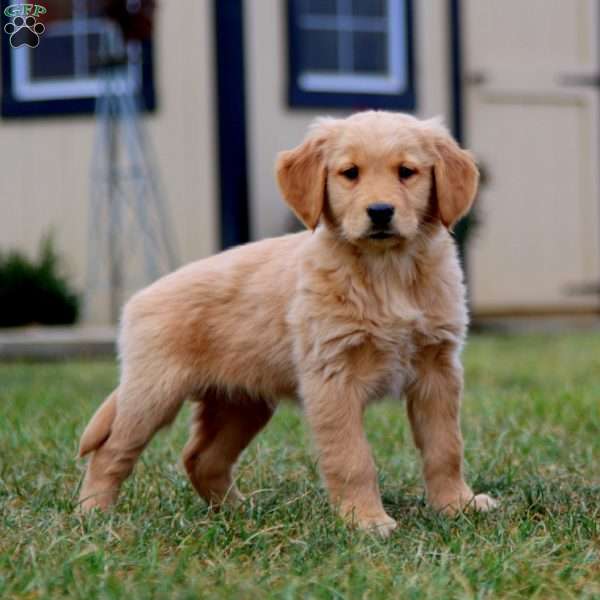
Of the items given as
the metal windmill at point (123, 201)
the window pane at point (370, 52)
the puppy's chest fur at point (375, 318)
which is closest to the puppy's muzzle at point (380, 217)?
the puppy's chest fur at point (375, 318)

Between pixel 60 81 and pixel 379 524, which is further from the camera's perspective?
pixel 60 81

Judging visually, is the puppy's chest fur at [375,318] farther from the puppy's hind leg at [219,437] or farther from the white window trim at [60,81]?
the white window trim at [60,81]

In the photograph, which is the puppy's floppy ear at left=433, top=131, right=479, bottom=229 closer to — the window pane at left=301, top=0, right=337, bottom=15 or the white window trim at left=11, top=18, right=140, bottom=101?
the white window trim at left=11, top=18, right=140, bottom=101

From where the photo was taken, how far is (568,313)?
10867 mm

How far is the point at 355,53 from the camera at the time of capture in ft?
32.8

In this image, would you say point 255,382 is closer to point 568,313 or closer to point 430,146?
point 430,146

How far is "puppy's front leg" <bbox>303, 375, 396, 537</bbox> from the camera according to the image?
326 centimetres

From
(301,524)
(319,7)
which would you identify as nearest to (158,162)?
(319,7)

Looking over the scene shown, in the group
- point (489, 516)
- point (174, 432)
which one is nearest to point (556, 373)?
point (174, 432)

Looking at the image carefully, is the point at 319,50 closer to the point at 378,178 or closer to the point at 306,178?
the point at 306,178

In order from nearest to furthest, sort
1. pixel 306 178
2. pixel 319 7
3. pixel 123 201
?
1. pixel 306 178
2. pixel 123 201
3. pixel 319 7

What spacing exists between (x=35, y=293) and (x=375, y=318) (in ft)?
19.6

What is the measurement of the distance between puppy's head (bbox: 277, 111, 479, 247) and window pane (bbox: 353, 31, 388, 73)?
21.6ft

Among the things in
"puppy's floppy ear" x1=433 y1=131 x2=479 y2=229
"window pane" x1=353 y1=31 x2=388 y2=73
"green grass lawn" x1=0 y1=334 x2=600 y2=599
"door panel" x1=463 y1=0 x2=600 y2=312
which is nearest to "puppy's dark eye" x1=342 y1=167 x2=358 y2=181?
"puppy's floppy ear" x1=433 y1=131 x2=479 y2=229
